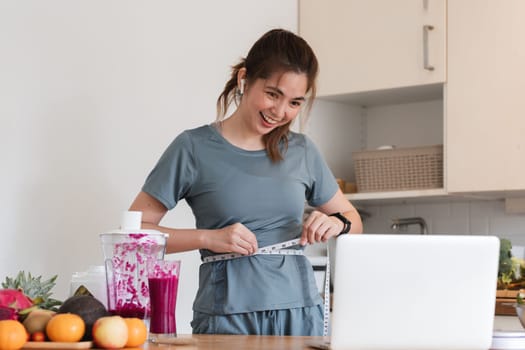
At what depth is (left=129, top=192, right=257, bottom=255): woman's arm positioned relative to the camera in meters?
2.09

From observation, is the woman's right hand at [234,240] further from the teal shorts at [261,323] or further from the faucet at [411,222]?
the faucet at [411,222]

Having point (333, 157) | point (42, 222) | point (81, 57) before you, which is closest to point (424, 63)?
point (333, 157)

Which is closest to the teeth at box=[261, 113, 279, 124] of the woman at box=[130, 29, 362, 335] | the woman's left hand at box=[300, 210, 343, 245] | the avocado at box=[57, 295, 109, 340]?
the woman at box=[130, 29, 362, 335]

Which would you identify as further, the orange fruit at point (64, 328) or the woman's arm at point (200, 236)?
the woman's arm at point (200, 236)

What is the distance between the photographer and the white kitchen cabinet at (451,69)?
348 cm

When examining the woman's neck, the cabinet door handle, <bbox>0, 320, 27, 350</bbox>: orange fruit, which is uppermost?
the cabinet door handle

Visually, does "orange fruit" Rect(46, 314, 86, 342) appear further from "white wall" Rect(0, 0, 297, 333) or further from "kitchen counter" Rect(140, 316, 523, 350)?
"white wall" Rect(0, 0, 297, 333)

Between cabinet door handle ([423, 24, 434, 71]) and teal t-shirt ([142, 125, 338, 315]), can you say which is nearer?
teal t-shirt ([142, 125, 338, 315])

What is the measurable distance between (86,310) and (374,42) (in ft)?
8.31

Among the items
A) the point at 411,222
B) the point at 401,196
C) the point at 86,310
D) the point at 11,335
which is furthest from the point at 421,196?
the point at 11,335

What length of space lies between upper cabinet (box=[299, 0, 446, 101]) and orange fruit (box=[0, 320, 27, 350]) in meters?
2.52

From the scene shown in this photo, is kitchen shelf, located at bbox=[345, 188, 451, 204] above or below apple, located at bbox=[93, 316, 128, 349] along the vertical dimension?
above

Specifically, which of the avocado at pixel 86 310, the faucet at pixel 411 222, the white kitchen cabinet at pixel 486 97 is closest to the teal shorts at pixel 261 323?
the avocado at pixel 86 310

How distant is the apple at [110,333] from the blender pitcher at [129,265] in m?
0.28
